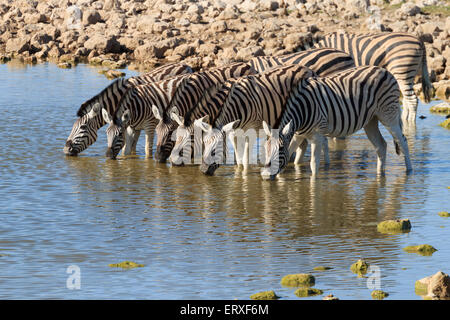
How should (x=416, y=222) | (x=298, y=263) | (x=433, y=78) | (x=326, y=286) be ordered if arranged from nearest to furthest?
(x=326, y=286) < (x=298, y=263) < (x=416, y=222) < (x=433, y=78)

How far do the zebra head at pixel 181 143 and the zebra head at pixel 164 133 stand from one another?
0.12m

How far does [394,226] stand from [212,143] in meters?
3.49

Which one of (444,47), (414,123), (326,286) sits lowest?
(326,286)

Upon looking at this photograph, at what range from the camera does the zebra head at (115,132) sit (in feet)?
47.7

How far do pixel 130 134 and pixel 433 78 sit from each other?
1053 centimetres

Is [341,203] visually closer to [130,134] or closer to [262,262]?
[262,262]

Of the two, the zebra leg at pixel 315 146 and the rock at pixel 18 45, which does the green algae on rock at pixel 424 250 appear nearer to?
the zebra leg at pixel 315 146

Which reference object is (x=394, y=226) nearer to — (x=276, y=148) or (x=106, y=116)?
(x=276, y=148)

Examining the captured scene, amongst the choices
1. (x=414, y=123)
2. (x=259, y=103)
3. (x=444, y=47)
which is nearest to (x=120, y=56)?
(x=444, y=47)

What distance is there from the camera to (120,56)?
101 feet

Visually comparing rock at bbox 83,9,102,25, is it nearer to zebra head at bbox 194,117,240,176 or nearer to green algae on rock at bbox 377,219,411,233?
zebra head at bbox 194,117,240,176

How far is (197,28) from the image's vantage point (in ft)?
107

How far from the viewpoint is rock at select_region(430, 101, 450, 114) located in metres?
19.8

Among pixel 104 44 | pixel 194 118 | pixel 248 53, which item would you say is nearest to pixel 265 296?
pixel 194 118
